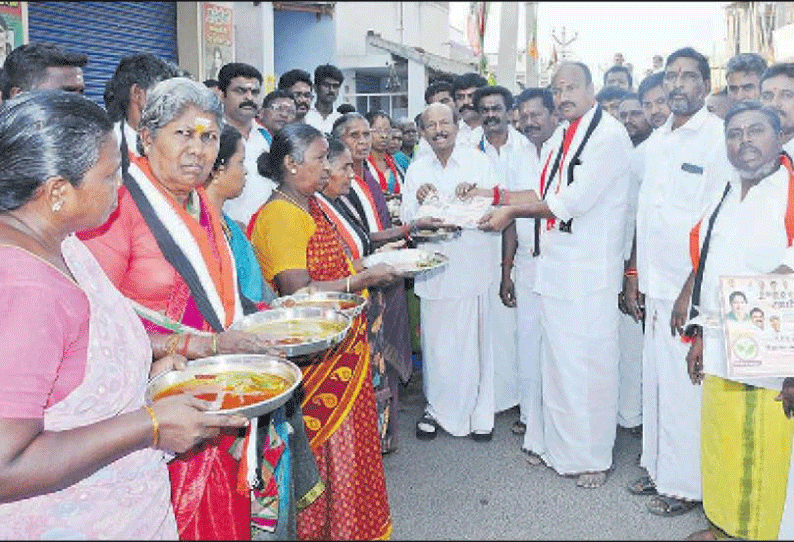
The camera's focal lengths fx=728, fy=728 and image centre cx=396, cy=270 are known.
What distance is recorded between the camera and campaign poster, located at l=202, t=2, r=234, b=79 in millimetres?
9734

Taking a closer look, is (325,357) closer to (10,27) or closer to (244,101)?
(244,101)

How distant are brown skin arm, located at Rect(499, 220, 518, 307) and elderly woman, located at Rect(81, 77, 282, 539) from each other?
2838 millimetres

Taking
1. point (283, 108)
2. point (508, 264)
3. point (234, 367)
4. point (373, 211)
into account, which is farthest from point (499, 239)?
point (234, 367)

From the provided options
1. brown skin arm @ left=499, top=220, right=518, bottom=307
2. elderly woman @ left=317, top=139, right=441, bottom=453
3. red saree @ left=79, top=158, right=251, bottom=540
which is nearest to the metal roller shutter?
elderly woman @ left=317, top=139, right=441, bottom=453

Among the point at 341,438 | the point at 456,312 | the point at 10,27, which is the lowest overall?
the point at 341,438

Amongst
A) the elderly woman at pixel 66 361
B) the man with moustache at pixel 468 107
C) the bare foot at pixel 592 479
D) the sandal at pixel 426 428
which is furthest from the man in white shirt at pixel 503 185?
the elderly woman at pixel 66 361

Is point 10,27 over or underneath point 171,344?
over

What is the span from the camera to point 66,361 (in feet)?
5.20

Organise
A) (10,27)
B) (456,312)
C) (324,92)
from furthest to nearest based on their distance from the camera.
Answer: (324,92), (10,27), (456,312)

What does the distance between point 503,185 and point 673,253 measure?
5.93 feet

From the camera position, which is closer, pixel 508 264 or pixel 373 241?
pixel 373 241

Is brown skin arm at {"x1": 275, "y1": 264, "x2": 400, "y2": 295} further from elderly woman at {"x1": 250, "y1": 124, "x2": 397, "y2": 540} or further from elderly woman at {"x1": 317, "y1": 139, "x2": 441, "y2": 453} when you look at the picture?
elderly woman at {"x1": 317, "y1": 139, "x2": 441, "y2": 453}

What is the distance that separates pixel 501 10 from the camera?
946 cm

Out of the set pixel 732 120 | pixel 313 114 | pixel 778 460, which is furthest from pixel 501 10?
pixel 778 460
